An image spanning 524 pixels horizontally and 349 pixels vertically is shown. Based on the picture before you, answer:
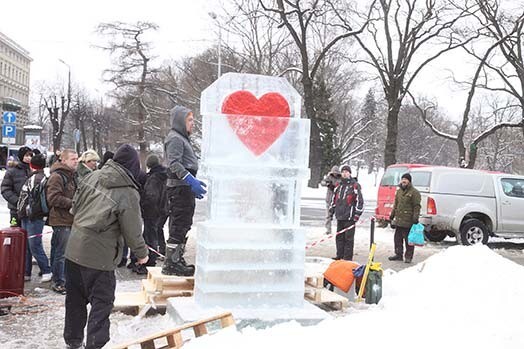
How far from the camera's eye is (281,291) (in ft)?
19.5

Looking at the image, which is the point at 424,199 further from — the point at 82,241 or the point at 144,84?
the point at 144,84

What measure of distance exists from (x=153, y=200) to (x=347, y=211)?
350cm

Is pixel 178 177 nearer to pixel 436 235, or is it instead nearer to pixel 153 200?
pixel 153 200

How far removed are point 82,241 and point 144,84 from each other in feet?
141

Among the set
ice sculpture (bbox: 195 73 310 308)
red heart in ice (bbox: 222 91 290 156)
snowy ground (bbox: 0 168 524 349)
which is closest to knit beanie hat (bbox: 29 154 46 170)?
snowy ground (bbox: 0 168 524 349)

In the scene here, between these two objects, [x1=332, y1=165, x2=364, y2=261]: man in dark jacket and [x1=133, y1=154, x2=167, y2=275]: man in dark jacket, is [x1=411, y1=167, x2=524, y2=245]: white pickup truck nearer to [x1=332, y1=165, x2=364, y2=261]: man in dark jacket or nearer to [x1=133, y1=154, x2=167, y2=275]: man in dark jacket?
[x1=332, y1=165, x2=364, y2=261]: man in dark jacket

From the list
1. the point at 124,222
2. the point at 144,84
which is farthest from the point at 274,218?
the point at 144,84

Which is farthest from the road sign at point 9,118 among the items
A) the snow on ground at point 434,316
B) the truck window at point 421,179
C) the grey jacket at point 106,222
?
the grey jacket at point 106,222

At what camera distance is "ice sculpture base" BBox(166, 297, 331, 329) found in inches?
216

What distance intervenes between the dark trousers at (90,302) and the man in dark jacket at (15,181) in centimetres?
391

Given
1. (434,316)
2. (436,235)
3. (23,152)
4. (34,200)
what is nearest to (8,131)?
(23,152)

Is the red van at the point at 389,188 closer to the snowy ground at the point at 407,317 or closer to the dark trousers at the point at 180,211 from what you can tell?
the snowy ground at the point at 407,317

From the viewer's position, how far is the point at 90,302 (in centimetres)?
491

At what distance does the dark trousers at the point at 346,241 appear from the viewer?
33.9ft
